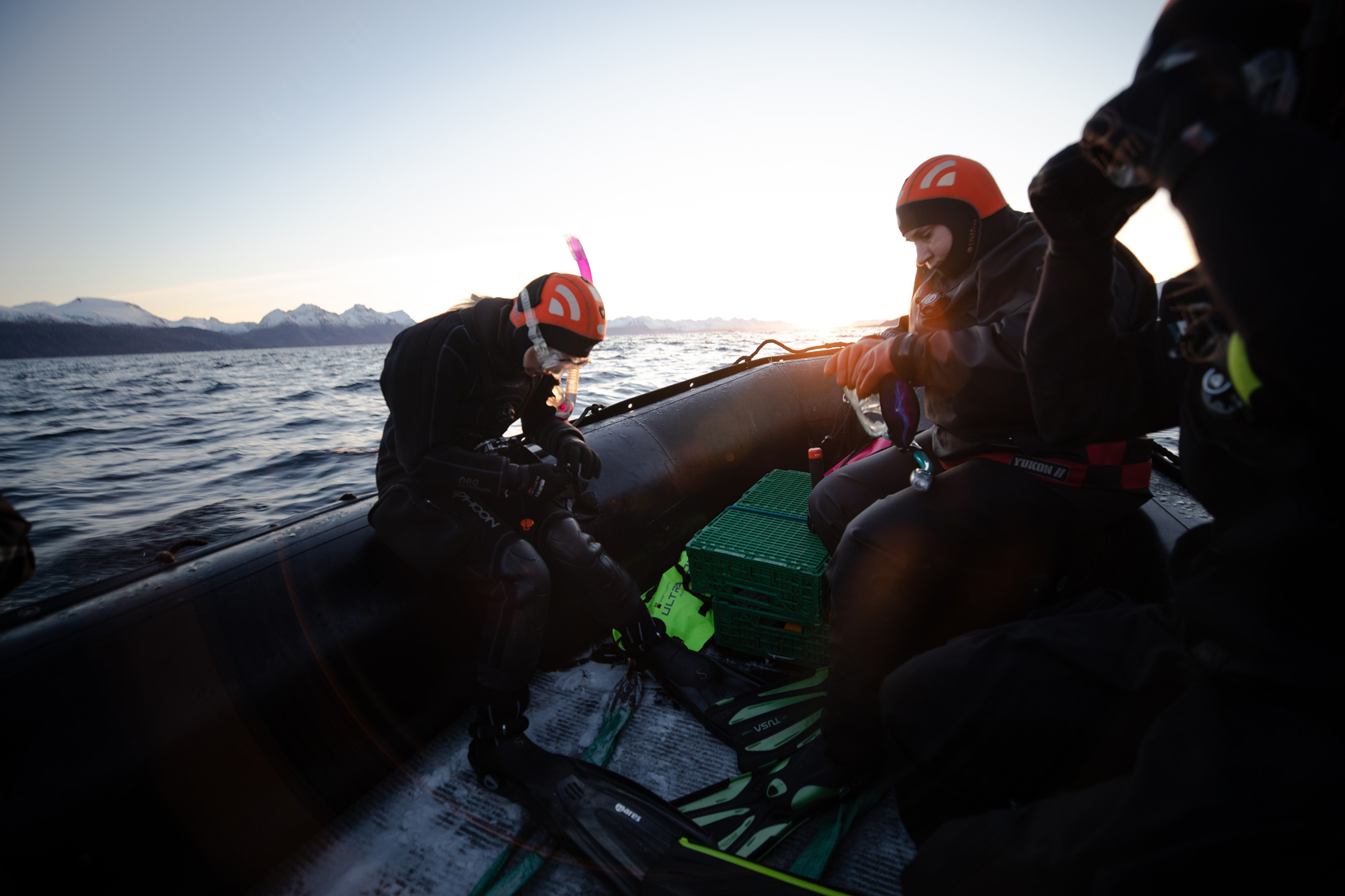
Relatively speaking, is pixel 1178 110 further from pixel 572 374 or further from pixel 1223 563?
pixel 572 374

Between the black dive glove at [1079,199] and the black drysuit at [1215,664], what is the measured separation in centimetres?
5

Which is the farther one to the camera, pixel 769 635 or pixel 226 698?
pixel 769 635

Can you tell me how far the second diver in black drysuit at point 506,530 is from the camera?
6.95 ft

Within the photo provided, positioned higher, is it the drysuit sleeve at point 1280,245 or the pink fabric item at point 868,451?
the drysuit sleeve at point 1280,245

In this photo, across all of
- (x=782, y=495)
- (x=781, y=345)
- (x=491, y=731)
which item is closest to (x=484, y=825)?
(x=491, y=731)

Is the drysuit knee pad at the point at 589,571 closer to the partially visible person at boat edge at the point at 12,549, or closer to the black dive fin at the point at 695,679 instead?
the black dive fin at the point at 695,679

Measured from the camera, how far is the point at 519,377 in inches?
104

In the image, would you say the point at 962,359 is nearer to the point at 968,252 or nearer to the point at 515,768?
the point at 968,252

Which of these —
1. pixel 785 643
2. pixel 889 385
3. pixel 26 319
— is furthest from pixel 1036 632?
pixel 26 319

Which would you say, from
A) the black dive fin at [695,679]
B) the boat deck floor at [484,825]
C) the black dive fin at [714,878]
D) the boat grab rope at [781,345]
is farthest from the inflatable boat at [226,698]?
the boat grab rope at [781,345]

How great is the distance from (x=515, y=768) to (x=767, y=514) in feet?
5.96

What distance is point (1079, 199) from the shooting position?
121 centimetres

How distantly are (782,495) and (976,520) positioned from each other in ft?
5.30

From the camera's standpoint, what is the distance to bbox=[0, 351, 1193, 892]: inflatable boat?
1.55 metres
